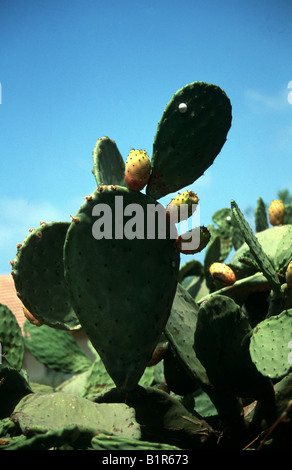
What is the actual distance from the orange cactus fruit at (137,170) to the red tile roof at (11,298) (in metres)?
6.78

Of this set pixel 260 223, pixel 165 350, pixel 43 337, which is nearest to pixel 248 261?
pixel 165 350

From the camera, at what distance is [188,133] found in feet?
5.89

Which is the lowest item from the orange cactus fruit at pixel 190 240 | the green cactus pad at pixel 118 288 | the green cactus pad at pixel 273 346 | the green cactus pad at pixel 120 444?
the green cactus pad at pixel 120 444

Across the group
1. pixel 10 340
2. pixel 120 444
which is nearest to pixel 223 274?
pixel 10 340

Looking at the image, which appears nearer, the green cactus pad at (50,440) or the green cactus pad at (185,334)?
the green cactus pad at (50,440)

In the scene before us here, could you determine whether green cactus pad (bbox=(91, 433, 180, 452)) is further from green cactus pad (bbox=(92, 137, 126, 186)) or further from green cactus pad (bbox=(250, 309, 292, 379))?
green cactus pad (bbox=(92, 137, 126, 186))

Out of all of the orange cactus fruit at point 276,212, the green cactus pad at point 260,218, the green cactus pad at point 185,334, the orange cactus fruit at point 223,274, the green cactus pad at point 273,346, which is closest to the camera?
the green cactus pad at point 273,346

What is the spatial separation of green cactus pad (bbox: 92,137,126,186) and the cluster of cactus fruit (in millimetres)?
19

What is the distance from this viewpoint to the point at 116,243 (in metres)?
1.58

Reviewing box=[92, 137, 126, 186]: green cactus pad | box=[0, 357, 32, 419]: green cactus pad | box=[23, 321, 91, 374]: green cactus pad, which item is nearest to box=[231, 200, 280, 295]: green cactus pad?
box=[92, 137, 126, 186]: green cactus pad

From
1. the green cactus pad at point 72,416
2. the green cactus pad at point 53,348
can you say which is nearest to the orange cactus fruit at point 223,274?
the green cactus pad at point 72,416

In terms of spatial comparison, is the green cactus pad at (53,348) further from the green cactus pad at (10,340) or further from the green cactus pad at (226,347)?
the green cactus pad at (226,347)

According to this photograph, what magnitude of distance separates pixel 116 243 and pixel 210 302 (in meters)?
0.33

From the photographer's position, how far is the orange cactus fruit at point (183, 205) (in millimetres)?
1649
